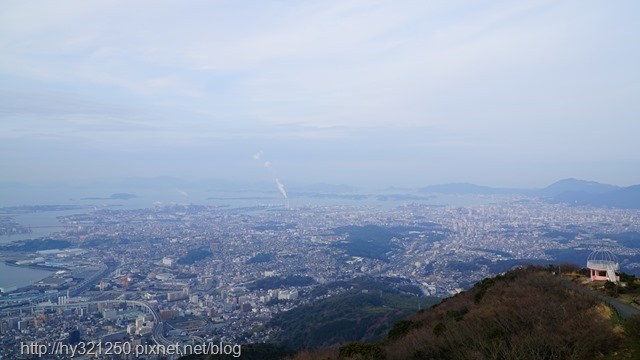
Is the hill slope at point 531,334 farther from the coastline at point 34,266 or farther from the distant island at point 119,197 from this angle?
the distant island at point 119,197

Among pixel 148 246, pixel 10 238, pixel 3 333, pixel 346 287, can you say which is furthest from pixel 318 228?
pixel 3 333

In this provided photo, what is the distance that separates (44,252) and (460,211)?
5664cm

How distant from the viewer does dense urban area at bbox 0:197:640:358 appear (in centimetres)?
1961

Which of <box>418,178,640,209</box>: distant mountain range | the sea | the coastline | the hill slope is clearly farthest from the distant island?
the hill slope

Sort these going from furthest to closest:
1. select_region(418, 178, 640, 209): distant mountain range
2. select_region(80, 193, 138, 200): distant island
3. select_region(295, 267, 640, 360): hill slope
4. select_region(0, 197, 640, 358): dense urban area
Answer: select_region(418, 178, 640, 209): distant mountain range < select_region(80, 193, 138, 200): distant island < select_region(0, 197, 640, 358): dense urban area < select_region(295, 267, 640, 360): hill slope

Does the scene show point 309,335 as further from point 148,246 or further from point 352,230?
point 352,230

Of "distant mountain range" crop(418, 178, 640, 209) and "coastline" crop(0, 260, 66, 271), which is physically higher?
"distant mountain range" crop(418, 178, 640, 209)

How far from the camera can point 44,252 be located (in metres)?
34.6

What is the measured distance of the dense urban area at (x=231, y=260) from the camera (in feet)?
64.3

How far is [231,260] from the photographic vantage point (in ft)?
121

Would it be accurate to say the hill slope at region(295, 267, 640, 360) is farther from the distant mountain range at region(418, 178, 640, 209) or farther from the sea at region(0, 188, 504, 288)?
the distant mountain range at region(418, 178, 640, 209)

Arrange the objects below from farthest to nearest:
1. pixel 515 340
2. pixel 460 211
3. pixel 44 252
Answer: pixel 460 211, pixel 44 252, pixel 515 340

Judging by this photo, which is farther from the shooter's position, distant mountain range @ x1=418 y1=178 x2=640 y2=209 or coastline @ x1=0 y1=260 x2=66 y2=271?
distant mountain range @ x1=418 y1=178 x2=640 y2=209

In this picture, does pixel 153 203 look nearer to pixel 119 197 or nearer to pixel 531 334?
pixel 119 197
